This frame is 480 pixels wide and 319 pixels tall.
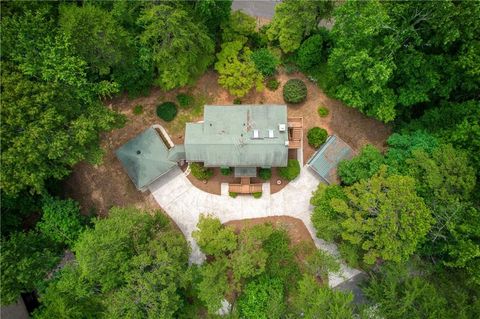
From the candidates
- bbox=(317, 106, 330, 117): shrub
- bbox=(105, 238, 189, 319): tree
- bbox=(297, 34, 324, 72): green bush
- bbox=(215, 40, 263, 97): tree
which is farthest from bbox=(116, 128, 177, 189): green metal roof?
bbox=(297, 34, 324, 72): green bush

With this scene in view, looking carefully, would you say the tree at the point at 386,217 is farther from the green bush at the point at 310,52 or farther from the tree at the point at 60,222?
the tree at the point at 60,222

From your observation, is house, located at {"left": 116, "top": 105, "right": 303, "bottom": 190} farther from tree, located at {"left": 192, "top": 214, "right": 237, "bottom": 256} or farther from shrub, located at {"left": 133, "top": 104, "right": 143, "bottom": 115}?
tree, located at {"left": 192, "top": 214, "right": 237, "bottom": 256}

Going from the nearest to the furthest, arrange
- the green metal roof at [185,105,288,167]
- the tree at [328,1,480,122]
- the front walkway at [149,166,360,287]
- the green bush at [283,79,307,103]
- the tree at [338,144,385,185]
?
1. the tree at [328,1,480,122]
2. the tree at [338,144,385,185]
3. the green metal roof at [185,105,288,167]
4. the front walkway at [149,166,360,287]
5. the green bush at [283,79,307,103]

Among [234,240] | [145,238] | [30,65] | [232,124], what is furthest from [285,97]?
[30,65]

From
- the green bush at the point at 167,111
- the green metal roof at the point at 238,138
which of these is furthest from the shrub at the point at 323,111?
the green bush at the point at 167,111

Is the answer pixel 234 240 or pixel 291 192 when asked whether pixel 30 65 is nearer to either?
pixel 234 240
